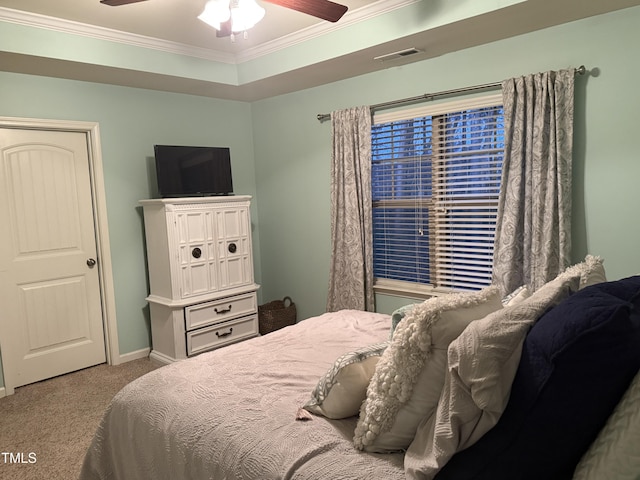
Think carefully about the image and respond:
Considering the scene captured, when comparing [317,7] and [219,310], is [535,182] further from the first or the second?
[219,310]

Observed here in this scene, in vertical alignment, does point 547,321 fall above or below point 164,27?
below

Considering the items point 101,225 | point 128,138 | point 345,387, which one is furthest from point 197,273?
point 345,387

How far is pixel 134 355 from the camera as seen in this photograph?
4.19 m

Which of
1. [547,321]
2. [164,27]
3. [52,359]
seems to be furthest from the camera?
[52,359]

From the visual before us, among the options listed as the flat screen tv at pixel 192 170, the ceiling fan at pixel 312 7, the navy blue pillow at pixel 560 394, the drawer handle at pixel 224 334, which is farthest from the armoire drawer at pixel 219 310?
the navy blue pillow at pixel 560 394

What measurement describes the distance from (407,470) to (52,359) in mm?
3428

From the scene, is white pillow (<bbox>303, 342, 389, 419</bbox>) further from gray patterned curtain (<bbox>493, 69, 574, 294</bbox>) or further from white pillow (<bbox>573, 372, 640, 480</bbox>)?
gray patterned curtain (<bbox>493, 69, 574, 294</bbox>)

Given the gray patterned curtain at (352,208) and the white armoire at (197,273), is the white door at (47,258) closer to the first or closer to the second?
the white armoire at (197,273)

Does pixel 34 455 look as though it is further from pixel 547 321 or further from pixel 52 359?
pixel 547 321

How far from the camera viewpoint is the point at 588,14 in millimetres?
2766

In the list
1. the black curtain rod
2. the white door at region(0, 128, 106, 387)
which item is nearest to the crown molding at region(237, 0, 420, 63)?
the black curtain rod

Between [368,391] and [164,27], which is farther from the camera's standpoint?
[164,27]

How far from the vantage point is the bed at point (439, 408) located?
1153mm

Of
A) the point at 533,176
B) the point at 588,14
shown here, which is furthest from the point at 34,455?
the point at 588,14
